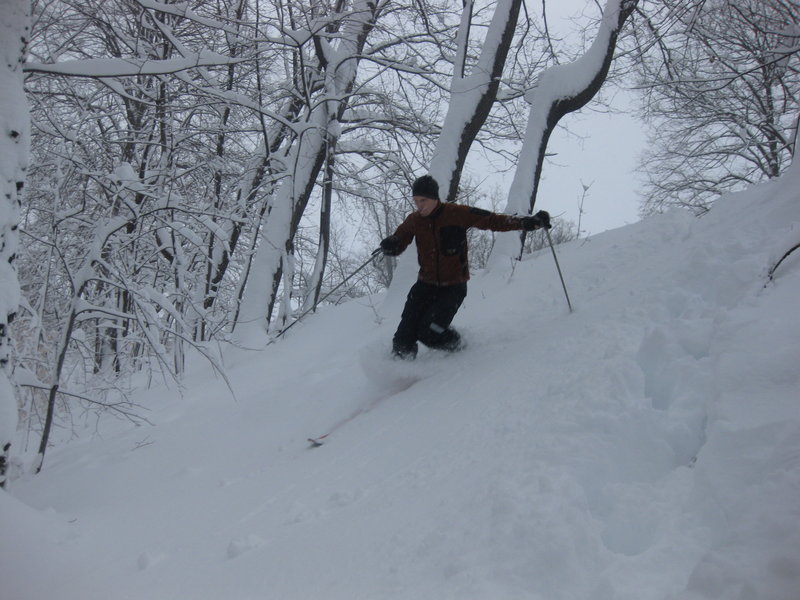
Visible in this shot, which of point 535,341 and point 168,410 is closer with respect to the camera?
point 535,341

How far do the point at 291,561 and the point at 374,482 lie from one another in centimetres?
67

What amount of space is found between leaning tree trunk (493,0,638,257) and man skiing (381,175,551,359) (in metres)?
3.33

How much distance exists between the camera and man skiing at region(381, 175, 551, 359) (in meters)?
4.38

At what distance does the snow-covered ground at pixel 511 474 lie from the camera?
5.91ft

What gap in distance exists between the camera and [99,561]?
8.80 ft

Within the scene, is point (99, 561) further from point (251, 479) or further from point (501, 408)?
point (501, 408)

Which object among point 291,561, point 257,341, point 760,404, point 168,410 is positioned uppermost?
point 257,341

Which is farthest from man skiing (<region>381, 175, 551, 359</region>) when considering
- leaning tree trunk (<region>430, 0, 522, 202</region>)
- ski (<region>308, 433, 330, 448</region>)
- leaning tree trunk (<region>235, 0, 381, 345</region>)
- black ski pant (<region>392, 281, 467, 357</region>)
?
leaning tree trunk (<region>235, 0, 381, 345</region>)

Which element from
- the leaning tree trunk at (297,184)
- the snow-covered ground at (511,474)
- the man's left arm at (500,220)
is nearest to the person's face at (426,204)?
the man's left arm at (500,220)

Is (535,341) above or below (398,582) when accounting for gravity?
above

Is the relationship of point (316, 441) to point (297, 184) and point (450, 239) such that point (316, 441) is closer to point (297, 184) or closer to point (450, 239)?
point (450, 239)

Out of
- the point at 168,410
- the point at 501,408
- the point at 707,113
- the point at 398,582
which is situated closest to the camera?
the point at 398,582

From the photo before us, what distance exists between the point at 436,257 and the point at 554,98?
469 cm

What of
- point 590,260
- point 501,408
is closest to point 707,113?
point 590,260
